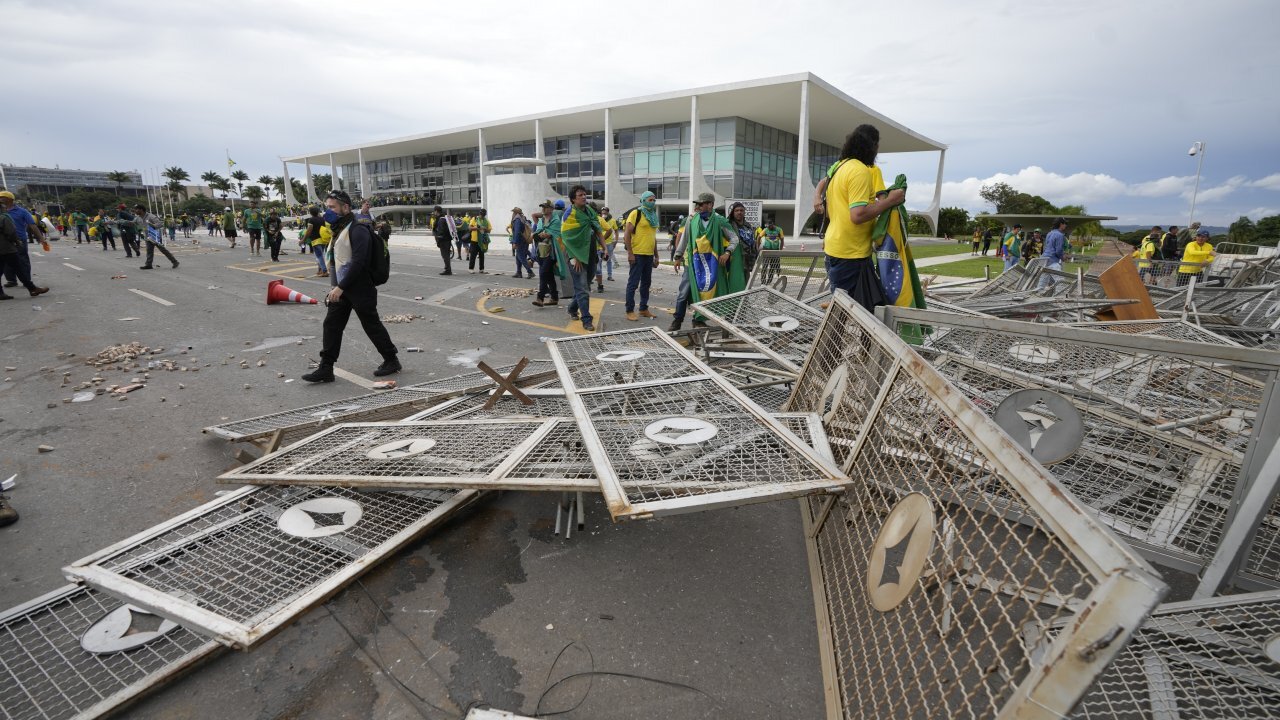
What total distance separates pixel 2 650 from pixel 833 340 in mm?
3838

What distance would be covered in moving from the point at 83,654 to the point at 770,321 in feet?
14.4

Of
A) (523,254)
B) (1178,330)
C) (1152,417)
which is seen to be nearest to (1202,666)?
(1152,417)

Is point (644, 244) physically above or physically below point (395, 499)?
above

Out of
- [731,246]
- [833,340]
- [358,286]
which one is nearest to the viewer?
[833,340]

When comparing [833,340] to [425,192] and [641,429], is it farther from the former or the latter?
[425,192]

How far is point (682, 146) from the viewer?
3969 centimetres

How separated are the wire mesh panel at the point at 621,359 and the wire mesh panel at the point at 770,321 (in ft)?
1.98

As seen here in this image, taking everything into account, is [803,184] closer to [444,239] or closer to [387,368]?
[444,239]

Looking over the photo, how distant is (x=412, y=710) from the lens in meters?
1.88

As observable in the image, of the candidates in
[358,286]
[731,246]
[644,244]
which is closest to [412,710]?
[358,286]

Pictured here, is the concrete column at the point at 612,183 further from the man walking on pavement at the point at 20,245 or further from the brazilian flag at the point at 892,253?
the brazilian flag at the point at 892,253

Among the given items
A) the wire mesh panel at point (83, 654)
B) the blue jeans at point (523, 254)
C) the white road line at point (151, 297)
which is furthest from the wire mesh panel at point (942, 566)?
the blue jeans at point (523, 254)

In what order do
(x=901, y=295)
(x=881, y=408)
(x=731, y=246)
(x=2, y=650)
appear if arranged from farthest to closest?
1. (x=731, y=246)
2. (x=901, y=295)
3. (x=881, y=408)
4. (x=2, y=650)

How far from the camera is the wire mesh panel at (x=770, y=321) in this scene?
435 centimetres
